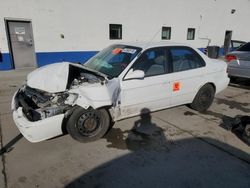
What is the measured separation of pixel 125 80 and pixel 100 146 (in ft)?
3.78

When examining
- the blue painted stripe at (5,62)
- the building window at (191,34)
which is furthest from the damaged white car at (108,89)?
the building window at (191,34)

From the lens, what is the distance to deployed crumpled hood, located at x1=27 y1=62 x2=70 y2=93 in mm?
3130

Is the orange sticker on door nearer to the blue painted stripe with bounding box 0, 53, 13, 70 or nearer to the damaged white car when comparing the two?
the damaged white car

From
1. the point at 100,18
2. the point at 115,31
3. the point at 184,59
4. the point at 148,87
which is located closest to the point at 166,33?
the point at 115,31

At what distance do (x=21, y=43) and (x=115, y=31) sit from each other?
4.90m

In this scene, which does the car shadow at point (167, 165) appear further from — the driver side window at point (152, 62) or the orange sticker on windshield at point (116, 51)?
the orange sticker on windshield at point (116, 51)

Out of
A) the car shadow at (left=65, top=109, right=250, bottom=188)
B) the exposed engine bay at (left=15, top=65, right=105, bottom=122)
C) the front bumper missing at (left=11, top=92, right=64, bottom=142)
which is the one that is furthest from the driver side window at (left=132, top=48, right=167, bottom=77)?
→ the front bumper missing at (left=11, top=92, right=64, bottom=142)

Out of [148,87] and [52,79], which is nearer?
[52,79]

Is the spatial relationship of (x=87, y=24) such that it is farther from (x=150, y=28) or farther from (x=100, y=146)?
(x=100, y=146)

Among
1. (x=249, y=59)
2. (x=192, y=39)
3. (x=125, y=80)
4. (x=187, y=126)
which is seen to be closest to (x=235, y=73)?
(x=249, y=59)

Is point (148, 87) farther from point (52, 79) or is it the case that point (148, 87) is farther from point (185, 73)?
point (52, 79)

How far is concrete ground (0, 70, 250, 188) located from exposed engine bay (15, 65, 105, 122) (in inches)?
24.5

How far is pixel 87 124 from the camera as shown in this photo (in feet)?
10.8

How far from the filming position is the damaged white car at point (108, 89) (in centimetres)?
305
